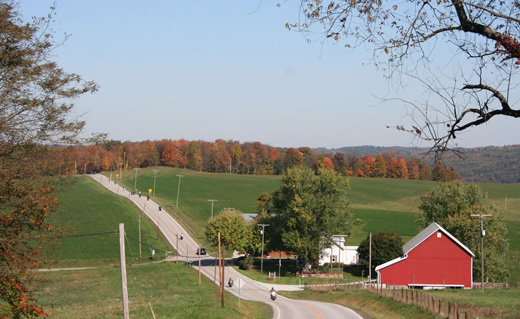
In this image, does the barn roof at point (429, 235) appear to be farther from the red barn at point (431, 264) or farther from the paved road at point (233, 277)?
the paved road at point (233, 277)

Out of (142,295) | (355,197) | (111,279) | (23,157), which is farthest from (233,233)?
(355,197)

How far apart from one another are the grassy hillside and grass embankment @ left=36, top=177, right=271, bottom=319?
1195 cm

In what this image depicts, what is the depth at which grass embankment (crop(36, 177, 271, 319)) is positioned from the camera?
93.6 ft

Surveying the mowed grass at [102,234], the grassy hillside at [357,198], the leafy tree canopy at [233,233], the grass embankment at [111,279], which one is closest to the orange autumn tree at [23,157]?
the grass embankment at [111,279]

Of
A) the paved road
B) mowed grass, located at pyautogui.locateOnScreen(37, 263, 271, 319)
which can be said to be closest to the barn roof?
the paved road

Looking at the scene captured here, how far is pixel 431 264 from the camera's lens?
2149 inches

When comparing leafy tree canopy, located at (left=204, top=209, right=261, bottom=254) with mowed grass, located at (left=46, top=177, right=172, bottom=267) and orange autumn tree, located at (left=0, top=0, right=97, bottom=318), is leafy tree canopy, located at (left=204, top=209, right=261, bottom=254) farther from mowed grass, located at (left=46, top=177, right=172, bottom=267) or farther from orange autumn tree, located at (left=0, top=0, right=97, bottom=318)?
orange autumn tree, located at (left=0, top=0, right=97, bottom=318)

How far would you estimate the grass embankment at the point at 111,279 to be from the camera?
28542 mm

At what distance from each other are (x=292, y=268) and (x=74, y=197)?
59936 mm

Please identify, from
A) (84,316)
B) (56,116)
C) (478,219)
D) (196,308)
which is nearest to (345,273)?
(478,219)

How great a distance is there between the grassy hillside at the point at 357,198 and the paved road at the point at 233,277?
11.3 ft

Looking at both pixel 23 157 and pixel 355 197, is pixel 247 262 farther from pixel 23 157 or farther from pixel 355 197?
pixel 355 197

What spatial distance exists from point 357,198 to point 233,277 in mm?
69918

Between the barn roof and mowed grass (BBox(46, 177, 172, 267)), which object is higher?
the barn roof
